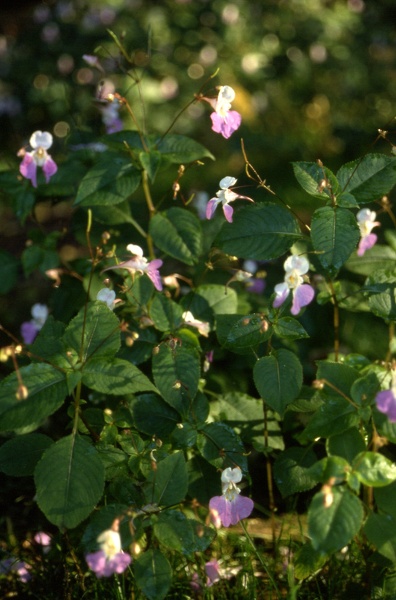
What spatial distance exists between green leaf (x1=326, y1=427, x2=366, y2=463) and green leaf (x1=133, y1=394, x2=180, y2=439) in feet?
1.45

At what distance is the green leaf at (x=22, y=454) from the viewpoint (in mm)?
1646

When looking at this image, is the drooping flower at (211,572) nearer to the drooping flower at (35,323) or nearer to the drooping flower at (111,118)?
the drooping flower at (35,323)

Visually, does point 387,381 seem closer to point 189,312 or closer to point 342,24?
point 189,312

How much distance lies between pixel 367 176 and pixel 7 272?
1286mm

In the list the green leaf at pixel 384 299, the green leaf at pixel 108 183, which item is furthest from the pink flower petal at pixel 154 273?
the green leaf at pixel 384 299

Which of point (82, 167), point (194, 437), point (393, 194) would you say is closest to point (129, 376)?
point (194, 437)

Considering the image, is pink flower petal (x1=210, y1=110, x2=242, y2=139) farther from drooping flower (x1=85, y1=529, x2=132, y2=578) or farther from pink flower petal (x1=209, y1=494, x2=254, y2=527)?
drooping flower (x1=85, y1=529, x2=132, y2=578)

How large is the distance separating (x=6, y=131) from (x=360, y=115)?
106 inches

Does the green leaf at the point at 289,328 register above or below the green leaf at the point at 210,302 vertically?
above

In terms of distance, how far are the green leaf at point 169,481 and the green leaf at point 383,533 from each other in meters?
0.40

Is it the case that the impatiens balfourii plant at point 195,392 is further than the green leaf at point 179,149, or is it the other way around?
the green leaf at point 179,149

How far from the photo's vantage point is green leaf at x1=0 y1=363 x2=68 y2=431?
1.48m

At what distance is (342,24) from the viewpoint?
196 inches

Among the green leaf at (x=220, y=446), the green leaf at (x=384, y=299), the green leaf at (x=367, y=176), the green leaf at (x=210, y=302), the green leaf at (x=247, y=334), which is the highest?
the green leaf at (x=367, y=176)
